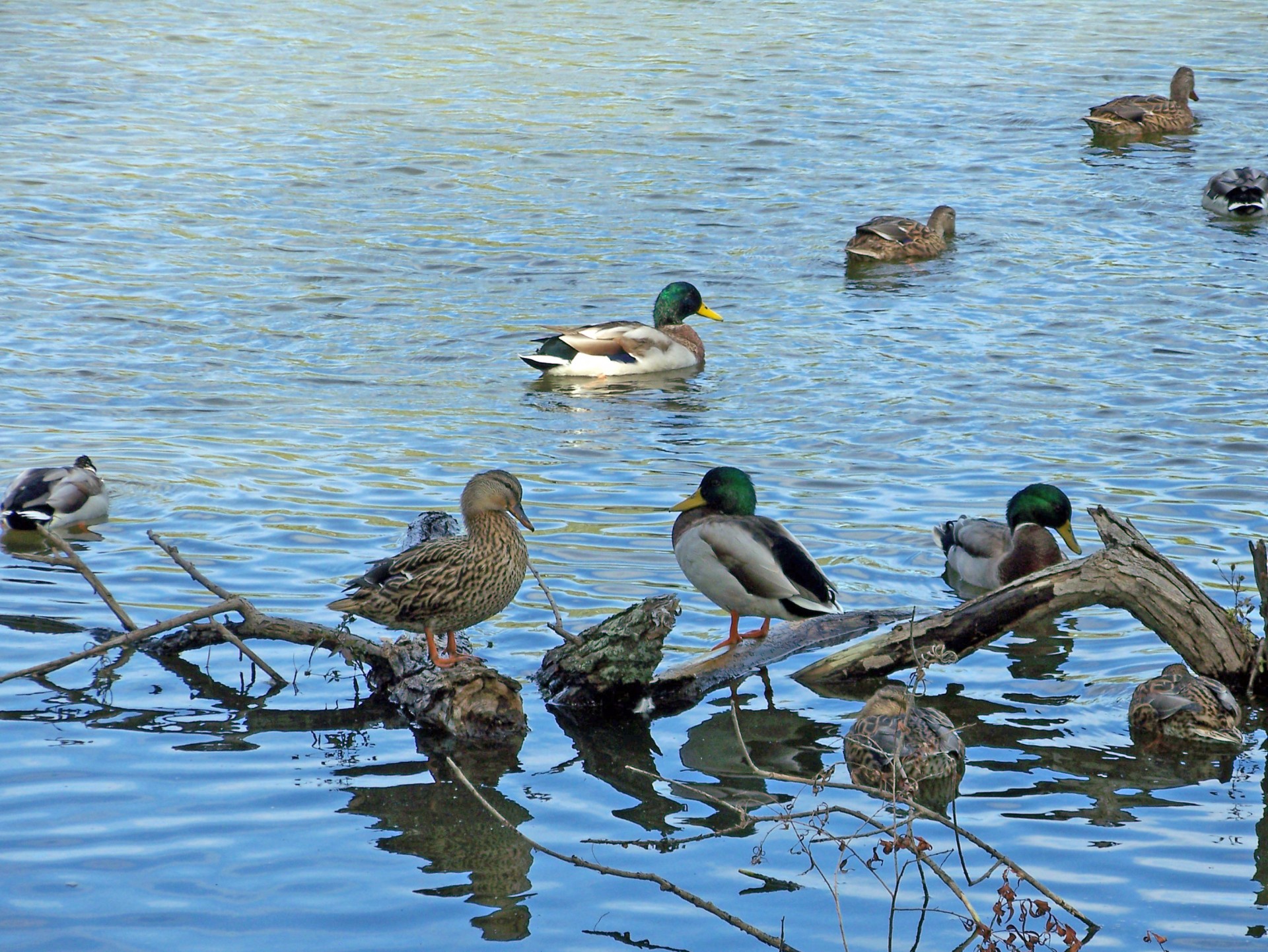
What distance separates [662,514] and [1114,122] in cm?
1344

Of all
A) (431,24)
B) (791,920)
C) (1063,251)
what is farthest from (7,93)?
(791,920)

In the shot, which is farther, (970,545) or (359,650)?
(970,545)

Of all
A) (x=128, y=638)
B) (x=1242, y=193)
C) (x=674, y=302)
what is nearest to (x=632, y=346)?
(x=674, y=302)

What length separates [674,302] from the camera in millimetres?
13945

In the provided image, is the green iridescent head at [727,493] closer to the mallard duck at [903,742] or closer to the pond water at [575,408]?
the pond water at [575,408]

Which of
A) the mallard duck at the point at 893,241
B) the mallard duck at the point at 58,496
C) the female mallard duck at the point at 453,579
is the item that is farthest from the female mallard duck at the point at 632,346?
the female mallard duck at the point at 453,579

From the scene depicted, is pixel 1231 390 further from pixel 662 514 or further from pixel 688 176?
pixel 688 176

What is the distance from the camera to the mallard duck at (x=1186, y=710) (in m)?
6.44

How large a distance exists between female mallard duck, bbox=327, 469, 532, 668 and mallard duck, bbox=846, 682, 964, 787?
158 cm

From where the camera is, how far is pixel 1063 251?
16.0m

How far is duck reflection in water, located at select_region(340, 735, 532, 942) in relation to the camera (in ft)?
17.5

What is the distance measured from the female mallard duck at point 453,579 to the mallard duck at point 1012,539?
278cm

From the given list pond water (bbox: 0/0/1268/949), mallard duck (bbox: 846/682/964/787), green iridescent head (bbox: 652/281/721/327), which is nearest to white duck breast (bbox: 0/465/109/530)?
pond water (bbox: 0/0/1268/949)

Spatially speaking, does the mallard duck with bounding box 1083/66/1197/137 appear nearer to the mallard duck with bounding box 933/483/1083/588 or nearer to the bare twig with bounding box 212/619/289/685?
the mallard duck with bounding box 933/483/1083/588
